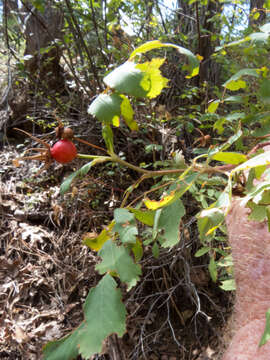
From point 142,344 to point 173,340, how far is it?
26cm

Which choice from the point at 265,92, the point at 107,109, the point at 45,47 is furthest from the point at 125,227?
the point at 45,47

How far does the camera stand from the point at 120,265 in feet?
1.98

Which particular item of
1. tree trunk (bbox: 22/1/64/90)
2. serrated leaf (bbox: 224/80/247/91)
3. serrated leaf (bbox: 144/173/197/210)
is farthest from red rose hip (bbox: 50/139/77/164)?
tree trunk (bbox: 22/1/64/90)

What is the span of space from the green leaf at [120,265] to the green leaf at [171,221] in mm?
85

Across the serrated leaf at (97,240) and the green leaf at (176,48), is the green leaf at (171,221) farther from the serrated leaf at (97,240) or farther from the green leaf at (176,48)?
the green leaf at (176,48)

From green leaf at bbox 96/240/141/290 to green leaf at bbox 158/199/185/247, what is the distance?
0.08 metres

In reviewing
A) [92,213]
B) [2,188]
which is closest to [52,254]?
[92,213]

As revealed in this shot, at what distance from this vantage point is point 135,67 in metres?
0.62

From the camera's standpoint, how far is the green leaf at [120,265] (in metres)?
0.59

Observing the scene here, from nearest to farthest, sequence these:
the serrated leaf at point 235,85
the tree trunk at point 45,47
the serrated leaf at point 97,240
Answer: the serrated leaf at point 97,240
the serrated leaf at point 235,85
the tree trunk at point 45,47

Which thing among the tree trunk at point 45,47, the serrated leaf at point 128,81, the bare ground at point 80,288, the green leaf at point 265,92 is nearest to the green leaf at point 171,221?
the serrated leaf at point 128,81

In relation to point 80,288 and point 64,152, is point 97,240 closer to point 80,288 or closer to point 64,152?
point 64,152

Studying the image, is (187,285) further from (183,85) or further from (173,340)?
(183,85)

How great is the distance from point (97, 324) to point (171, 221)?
254 mm
